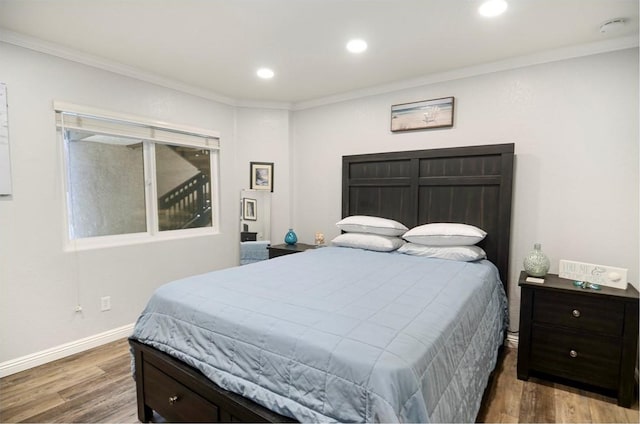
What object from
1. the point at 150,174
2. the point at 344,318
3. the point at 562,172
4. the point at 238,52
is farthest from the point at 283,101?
the point at 344,318

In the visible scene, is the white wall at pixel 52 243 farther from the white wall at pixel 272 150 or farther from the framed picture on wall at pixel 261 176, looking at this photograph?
the framed picture on wall at pixel 261 176

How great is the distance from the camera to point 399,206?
10.5ft

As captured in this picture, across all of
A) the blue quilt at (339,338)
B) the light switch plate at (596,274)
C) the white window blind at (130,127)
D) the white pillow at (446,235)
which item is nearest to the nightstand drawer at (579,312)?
the light switch plate at (596,274)

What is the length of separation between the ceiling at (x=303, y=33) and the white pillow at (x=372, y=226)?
53.1 inches

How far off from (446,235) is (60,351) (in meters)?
3.16

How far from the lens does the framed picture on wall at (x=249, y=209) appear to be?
12.7 feet

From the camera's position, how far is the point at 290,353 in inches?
48.5

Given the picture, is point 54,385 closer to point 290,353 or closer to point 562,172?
point 290,353

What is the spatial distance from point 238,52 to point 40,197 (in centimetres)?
184

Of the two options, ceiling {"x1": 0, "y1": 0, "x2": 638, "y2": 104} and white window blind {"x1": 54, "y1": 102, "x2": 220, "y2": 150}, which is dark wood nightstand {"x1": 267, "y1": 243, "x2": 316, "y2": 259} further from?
ceiling {"x1": 0, "y1": 0, "x2": 638, "y2": 104}

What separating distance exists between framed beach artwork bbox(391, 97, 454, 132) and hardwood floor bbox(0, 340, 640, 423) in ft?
6.88

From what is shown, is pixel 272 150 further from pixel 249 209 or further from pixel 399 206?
pixel 399 206

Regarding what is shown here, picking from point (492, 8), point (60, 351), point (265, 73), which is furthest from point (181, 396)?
point (492, 8)

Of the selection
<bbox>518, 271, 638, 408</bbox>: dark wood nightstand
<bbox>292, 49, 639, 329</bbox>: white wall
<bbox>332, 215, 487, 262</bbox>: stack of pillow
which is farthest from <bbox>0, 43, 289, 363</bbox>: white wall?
<bbox>518, 271, 638, 408</bbox>: dark wood nightstand
